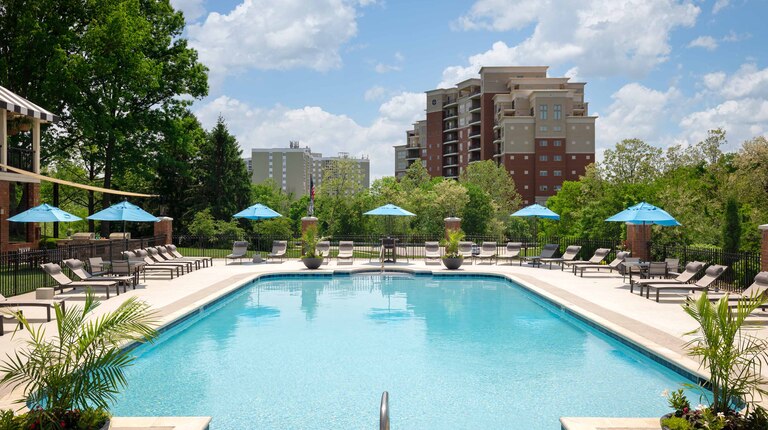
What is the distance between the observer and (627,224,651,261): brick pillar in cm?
2027

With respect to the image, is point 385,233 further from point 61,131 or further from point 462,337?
point 462,337

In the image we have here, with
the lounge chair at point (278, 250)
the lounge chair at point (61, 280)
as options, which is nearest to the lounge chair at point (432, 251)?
the lounge chair at point (278, 250)

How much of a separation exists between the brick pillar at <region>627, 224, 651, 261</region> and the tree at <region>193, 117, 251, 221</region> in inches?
1052

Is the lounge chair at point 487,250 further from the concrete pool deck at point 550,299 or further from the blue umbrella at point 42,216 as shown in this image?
the blue umbrella at point 42,216

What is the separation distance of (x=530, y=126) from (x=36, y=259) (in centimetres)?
6256

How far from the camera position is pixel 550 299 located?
47.9 ft

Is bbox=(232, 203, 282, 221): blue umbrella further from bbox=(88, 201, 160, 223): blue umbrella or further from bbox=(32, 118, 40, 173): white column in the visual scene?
bbox=(32, 118, 40, 173): white column

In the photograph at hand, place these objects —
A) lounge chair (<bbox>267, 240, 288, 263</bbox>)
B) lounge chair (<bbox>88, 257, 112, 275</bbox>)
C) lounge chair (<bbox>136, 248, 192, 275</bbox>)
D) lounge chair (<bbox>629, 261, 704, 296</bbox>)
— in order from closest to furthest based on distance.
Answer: lounge chair (<bbox>629, 261, 704, 296</bbox>) → lounge chair (<bbox>88, 257, 112, 275</bbox>) → lounge chair (<bbox>136, 248, 192, 275</bbox>) → lounge chair (<bbox>267, 240, 288, 263</bbox>)

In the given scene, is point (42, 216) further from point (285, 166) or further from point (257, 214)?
point (285, 166)

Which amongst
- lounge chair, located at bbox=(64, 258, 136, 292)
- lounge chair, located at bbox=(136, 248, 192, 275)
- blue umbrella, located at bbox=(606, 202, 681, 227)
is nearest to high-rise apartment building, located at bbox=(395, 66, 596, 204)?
blue umbrella, located at bbox=(606, 202, 681, 227)

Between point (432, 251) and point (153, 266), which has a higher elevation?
point (432, 251)

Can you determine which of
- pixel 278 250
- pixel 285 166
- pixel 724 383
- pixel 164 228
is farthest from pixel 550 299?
pixel 285 166

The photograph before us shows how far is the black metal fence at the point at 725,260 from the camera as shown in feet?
52.6

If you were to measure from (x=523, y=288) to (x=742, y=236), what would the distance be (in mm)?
10209
